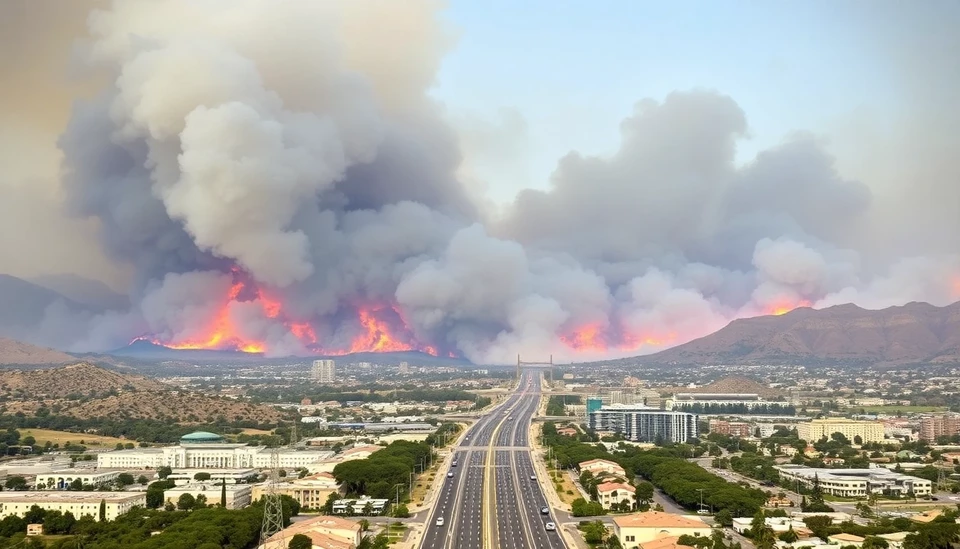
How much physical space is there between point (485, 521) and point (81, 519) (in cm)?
1490

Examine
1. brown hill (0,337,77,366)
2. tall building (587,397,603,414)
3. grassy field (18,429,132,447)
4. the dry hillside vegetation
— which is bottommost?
grassy field (18,429,132,447)

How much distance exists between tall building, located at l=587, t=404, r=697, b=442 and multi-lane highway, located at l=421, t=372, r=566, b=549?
26.9 feet

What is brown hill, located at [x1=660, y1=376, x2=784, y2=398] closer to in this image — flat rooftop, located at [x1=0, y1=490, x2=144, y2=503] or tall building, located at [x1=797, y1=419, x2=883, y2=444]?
tall building, located at [x1=797, y1=419, x2=883, y2=444]

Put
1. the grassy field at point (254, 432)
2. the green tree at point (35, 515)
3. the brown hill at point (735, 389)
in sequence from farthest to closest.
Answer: the brown hill at point (735, 389) → the grassy field at point (254, 432) → the green tree at point (35, 515)

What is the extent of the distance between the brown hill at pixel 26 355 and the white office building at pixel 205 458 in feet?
292

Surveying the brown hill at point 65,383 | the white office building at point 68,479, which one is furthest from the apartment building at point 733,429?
the brown hill at point 65,383

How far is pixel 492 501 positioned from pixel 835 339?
154332 millimetres

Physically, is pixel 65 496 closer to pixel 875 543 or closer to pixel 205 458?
pixel 205 458

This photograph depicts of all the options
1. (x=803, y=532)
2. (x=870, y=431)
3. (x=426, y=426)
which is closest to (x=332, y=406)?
(x=426, y=426)

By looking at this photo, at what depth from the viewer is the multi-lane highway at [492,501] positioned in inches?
1212

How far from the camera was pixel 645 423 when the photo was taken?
67062 mm

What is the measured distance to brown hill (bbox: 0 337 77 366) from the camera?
5108 inches

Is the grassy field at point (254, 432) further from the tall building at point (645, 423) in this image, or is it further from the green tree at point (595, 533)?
the green tree at point (595, 533)

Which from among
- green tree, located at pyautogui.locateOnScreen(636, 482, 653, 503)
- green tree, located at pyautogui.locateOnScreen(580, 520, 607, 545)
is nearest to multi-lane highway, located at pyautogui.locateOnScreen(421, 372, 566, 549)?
green tree, located at pyautogui.locateOnScreen(580, 520, 607, 545)
